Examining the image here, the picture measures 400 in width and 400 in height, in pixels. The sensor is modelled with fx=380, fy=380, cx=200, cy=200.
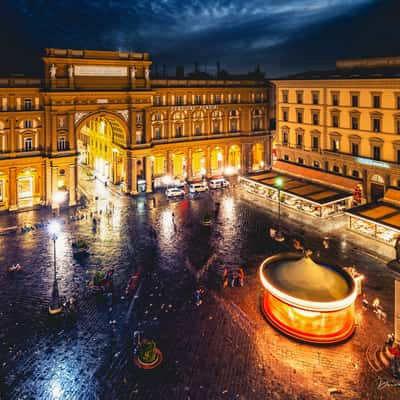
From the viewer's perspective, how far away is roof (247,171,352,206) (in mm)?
45562

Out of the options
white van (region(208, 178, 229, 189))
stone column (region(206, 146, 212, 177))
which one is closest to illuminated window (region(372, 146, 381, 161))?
white van (region(208, 178, 229, 189))

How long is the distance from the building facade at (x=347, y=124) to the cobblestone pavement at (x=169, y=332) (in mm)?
14164

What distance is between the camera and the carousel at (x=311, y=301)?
74.1 feet

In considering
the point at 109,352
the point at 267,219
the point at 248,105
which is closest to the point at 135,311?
the point at 109,352

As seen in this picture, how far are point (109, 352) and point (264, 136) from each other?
57155mm

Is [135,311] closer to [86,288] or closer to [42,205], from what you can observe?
[86,288]

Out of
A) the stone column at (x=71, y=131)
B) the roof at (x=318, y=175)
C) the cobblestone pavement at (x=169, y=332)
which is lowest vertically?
the cobblestone pavement at (x=169, y=332)

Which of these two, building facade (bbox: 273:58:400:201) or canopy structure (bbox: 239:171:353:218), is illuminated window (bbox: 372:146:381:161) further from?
canopy structure (bbox: 239:171:353:218)

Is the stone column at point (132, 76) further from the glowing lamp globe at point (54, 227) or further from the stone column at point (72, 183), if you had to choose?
the glowing lamp globe at point (54, 227)

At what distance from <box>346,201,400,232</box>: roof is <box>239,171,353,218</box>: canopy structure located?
4.34 meters

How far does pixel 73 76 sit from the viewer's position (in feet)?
164

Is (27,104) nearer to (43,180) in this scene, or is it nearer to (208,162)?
(43,180)

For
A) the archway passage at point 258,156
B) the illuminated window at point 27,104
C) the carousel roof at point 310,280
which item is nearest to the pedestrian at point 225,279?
the carousel roof at point 310,280

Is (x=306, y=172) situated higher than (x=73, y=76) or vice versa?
(x=73, y=76)
